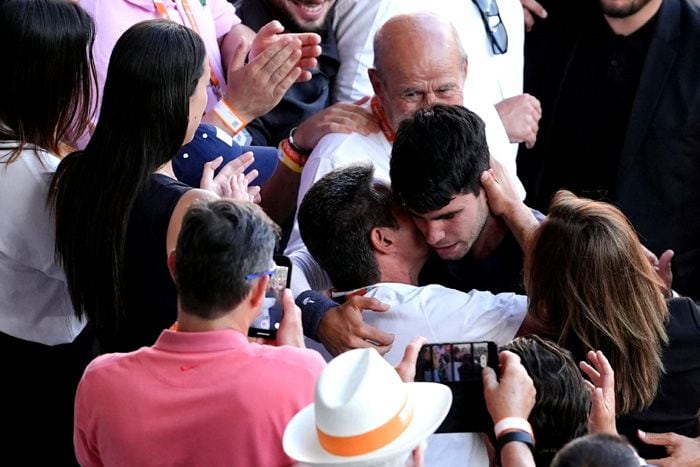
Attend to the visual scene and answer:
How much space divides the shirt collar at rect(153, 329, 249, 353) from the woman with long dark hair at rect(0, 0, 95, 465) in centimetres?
72

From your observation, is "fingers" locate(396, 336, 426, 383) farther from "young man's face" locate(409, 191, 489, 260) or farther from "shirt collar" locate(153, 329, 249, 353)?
"young man's face" locate(409, 191, 489, 260)

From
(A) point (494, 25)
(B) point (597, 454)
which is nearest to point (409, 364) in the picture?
(B) point (597, 454)

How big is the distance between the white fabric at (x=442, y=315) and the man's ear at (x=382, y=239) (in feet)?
0.40

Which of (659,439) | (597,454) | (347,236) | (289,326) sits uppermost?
(597,454)

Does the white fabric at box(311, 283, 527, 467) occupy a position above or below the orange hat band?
below

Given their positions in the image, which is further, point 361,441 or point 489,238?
point 489,238

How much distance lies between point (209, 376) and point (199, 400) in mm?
43

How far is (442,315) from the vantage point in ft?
8.09

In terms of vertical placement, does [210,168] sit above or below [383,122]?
above

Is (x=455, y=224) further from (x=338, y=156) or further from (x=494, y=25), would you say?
(x=494, y=25)

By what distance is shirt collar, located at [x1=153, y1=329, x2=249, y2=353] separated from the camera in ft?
6.21

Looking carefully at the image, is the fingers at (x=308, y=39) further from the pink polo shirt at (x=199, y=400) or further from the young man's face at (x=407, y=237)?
the pink polo shirt at (x=199, y=400)

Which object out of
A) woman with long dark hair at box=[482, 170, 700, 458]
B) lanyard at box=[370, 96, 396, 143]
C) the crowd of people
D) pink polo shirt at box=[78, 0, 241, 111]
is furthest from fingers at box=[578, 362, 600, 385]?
pink polo shirt at box=[78, 0, 241, 111]

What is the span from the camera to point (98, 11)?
126 inches
